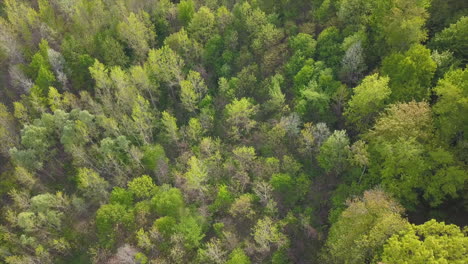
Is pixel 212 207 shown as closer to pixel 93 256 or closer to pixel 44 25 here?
pixel 93 256

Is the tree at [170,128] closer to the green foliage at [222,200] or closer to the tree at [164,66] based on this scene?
the tree at [164,66]

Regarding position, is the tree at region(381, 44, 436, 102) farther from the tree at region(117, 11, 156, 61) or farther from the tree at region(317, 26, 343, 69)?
the tree at region(117, 11, 156, 61)

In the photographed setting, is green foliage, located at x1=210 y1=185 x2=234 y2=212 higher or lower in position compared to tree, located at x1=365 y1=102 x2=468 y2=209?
lower

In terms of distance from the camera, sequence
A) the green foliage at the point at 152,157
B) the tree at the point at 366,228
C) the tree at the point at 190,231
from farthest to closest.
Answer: the green foliage at the point at 152,157, the tree at the point at 190,231, the tree at the point at 366,228

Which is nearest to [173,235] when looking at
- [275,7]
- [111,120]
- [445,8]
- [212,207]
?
[212,207]

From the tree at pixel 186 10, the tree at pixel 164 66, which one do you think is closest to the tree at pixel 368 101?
the tree at pixel 164 66

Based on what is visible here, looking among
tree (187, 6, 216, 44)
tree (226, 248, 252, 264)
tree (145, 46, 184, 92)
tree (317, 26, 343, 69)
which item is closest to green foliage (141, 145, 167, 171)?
tree (145, 46, 184, 92)

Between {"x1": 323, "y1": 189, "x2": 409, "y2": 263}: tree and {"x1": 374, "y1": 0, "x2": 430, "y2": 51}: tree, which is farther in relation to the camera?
{"x1": 374, "y1": 0, "x2": 430, "y2": 51}: tree
